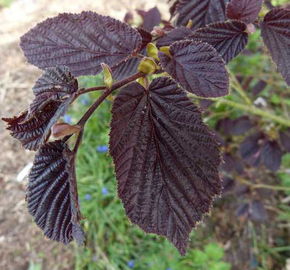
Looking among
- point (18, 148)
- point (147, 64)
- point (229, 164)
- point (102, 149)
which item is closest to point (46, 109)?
point (147, 64)

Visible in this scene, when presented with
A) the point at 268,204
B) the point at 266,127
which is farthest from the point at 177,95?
the point at 268,204

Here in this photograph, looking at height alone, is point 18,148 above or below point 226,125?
above

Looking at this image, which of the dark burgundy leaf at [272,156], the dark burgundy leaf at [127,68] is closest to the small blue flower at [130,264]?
the dark burgundy leaf at [272,156]

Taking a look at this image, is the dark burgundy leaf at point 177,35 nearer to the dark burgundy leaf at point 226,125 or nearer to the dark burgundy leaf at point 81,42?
the dark burgundy leaf at point 81,42

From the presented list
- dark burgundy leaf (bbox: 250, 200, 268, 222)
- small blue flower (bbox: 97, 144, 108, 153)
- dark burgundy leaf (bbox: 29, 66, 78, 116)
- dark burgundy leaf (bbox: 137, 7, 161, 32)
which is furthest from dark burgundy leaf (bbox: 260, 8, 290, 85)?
small blue flower (bbox: 97, 144, 108, 153)

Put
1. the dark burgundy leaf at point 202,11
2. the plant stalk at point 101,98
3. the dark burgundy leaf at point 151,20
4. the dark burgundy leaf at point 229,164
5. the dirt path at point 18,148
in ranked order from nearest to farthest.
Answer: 1. the plant stalk at point 101,98
2. the dark burgundy leaf at point 202,11
3. the dark burgundy leaf at point 151,20
4. the dark burgundy leaf at point 229,164
5. the dirt path at point 18,148

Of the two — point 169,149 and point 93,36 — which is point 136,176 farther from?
point 93,36

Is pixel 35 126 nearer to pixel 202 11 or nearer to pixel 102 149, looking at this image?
pixel 202 11
